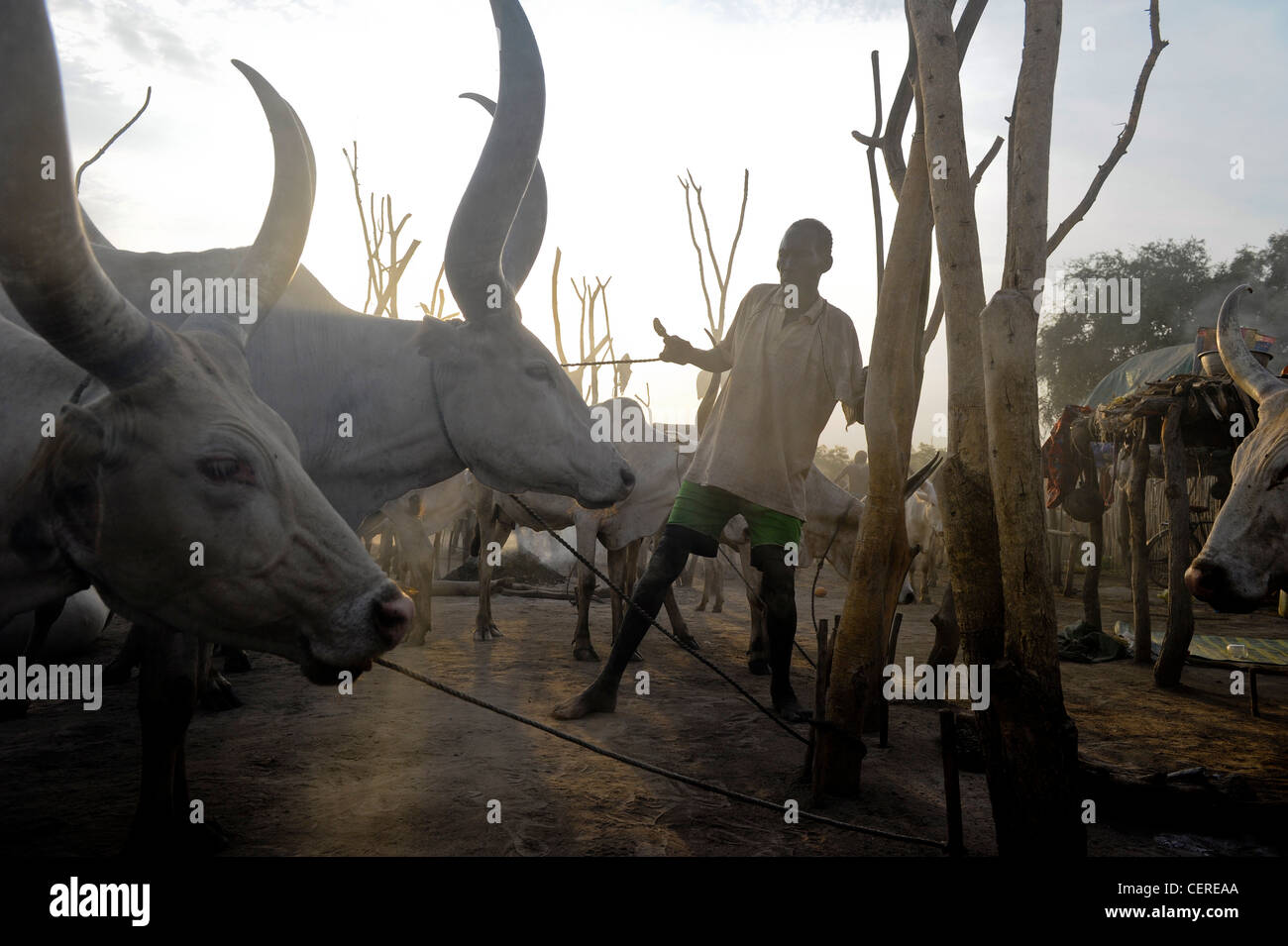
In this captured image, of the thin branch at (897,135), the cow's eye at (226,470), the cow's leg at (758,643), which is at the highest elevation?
the thin branch at (897,135)

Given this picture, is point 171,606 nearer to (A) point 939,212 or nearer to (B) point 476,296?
(B) point 476,296

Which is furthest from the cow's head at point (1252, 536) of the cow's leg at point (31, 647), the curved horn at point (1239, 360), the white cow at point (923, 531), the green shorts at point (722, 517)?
the white cow at point (923, 531)

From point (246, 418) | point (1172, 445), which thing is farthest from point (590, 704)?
point (1172, 445)

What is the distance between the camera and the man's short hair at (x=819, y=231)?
12.8 feet

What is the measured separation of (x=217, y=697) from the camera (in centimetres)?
390

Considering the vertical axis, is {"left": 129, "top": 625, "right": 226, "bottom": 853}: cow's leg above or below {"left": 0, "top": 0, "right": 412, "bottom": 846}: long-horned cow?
below

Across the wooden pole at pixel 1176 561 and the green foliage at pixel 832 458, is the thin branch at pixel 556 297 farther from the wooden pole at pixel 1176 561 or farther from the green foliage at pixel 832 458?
the green foliage at pixel 832 458

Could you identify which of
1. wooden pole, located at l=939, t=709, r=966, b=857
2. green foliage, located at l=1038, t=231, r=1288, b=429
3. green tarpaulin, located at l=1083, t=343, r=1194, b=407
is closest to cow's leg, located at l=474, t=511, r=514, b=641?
wooden pole, located at l=939, t=709, r=966, b=857

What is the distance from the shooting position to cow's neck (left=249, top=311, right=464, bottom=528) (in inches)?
117

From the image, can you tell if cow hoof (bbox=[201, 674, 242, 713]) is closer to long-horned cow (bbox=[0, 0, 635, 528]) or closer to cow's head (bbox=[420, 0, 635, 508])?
long-horned cow (bbox=[0, 0, 635, 528])

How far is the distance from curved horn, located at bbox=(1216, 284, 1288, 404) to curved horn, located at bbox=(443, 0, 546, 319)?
2840 mm

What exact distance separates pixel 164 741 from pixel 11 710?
1.96 meters

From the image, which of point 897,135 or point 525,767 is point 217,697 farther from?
point 897,135

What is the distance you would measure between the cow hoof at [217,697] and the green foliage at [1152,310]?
26881 mm
